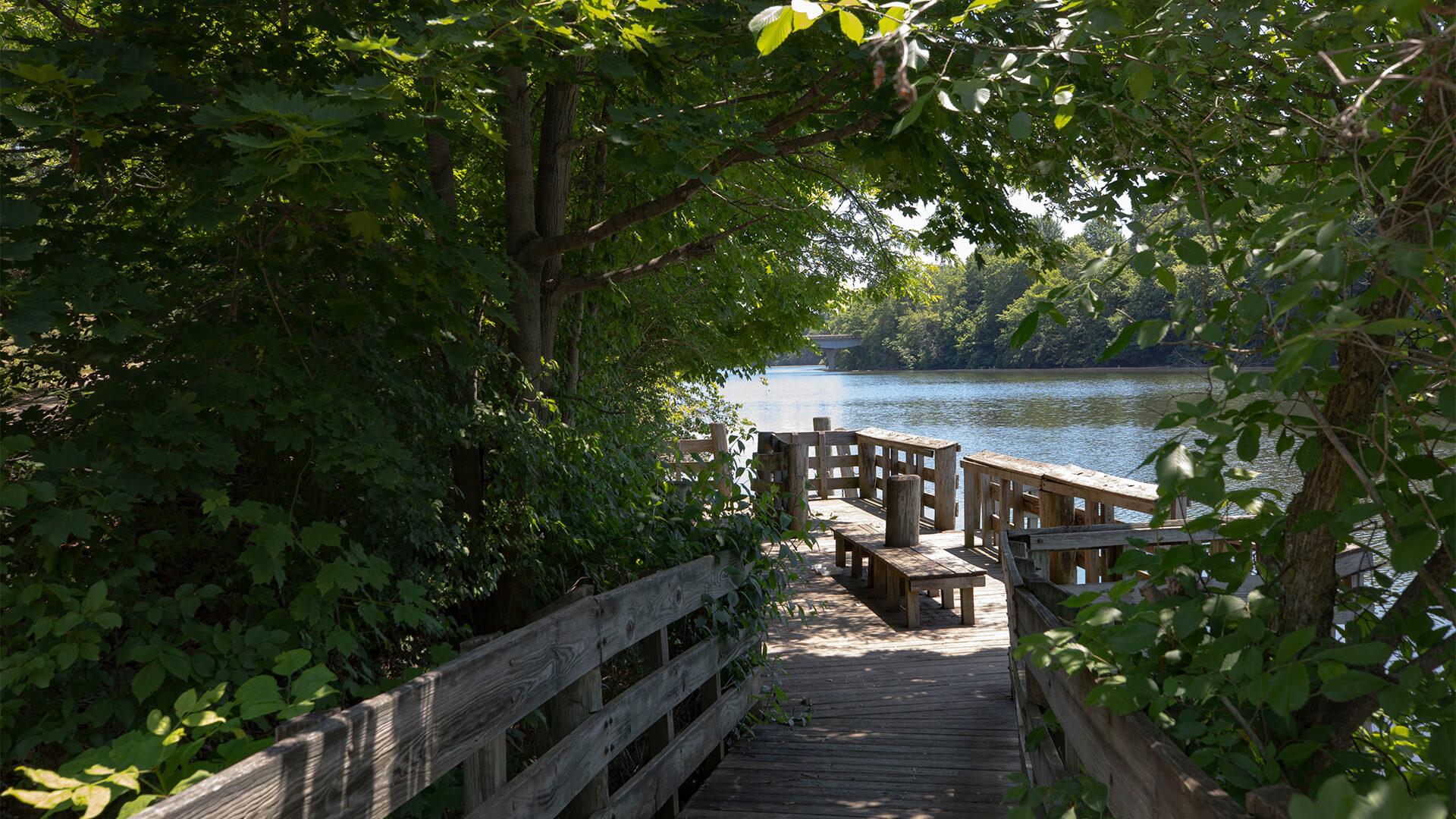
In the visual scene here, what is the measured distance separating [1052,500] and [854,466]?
16.9 ft

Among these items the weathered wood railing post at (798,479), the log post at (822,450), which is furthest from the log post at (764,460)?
the log post at (822,450)

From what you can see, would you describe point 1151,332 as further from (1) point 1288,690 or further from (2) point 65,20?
(2) point 65,20

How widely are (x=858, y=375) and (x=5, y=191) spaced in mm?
73887

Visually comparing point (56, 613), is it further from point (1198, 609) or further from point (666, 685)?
point (1198, 609)

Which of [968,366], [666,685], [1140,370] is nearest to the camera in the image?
[666,685]

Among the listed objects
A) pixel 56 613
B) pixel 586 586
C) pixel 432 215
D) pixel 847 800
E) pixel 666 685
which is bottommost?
pixel 847 800

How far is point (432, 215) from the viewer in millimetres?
3100

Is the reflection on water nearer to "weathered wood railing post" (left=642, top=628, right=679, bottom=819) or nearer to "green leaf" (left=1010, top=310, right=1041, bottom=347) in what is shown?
"weathered wood railing post" (left=642, top=628, right=679, bottom=819)

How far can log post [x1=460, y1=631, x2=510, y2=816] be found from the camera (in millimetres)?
2486

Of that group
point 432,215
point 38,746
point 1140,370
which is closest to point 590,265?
point 432,215

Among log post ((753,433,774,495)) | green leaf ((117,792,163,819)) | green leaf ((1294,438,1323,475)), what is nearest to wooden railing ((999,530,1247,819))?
green leaf ((1294,438,1323,475))

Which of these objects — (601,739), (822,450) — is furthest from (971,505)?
(601,739)

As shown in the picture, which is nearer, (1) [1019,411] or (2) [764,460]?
(2) [764,460]

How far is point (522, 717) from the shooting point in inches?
107
